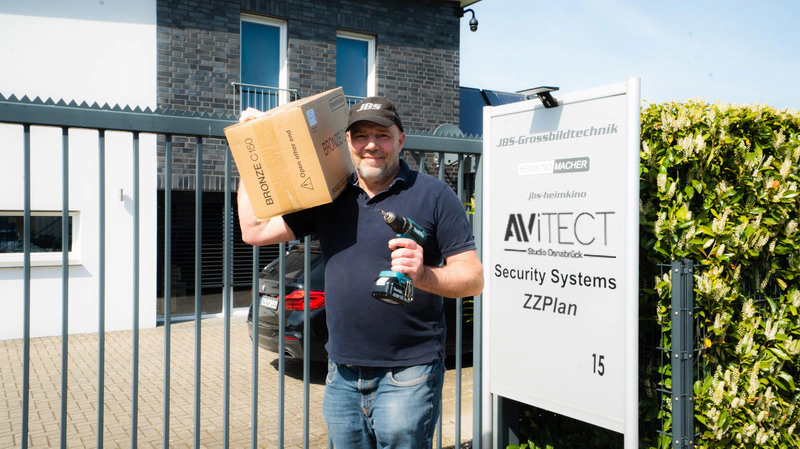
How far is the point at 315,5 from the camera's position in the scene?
39.4 ft

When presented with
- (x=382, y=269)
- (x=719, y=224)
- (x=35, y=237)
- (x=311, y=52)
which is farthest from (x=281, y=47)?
(x=382, y=269)

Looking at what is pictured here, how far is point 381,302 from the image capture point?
241 cm

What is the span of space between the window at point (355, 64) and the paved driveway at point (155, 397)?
552 centimetres

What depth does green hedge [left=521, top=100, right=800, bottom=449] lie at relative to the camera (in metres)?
3.43

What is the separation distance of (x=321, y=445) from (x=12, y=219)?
7.63 m

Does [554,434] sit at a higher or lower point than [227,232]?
lower

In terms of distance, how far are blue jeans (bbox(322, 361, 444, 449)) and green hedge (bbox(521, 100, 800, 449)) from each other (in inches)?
63.4

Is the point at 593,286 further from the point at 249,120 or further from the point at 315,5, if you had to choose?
the point at 315,5

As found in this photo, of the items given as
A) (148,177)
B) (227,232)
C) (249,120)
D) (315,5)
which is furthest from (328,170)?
(315,5)

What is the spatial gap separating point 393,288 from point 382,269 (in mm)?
391

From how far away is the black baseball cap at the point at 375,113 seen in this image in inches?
94.3

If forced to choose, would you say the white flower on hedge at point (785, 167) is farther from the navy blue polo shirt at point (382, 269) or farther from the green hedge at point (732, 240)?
the navy blue polo shirt at point (382, 269)

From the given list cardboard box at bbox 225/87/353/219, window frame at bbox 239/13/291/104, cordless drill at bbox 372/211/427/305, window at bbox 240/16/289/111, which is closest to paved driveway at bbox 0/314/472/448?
cardboard box at bbox 225/87/353/219

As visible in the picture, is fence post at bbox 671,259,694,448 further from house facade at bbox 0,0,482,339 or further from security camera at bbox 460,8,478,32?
security camera at bbox 460,8,478,32
